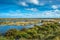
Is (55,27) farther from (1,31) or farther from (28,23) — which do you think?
(1,31)

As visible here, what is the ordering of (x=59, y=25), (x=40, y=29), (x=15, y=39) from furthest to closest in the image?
(x=59, y=25), (x=40, y=29), (x=15, y=39)

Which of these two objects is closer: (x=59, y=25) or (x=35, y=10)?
(x=59, y=25)

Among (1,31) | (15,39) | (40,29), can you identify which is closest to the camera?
(15,39)

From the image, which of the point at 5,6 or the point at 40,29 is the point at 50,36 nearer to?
the point at 40,29

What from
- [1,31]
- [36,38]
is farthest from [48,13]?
[1,31]

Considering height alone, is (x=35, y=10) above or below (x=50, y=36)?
above

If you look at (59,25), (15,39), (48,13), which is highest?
(48,13)

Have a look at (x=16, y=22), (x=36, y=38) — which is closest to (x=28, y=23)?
(x=16, y=22)
